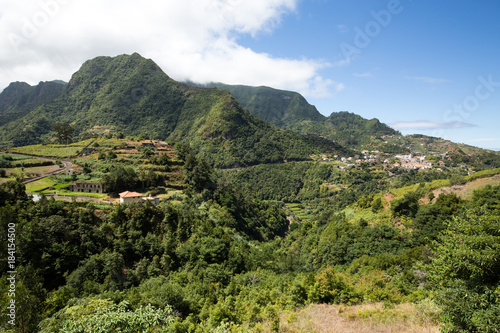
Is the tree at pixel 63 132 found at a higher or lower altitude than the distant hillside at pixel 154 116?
lower

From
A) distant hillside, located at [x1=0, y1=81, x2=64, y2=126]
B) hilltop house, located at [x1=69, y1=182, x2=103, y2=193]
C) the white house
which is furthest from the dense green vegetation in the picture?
distant hillside, located at [x1=0, y1=81, x2=64, y2=126]

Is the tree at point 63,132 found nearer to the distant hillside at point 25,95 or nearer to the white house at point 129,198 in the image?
the white house at point 129,198

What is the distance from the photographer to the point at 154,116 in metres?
154

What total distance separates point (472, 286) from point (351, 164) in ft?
407

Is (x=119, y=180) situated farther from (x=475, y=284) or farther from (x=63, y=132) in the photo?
(x=63, y=132)

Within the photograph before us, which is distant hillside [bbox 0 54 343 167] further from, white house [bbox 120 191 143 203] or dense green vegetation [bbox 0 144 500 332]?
dense green vegetation [bbox 0 144 500 332]

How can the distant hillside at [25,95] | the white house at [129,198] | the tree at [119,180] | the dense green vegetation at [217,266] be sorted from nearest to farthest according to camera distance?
1. the dense green vegetation at [217,266]
2. the white house at [129,198]
3. the tree at [119,180]
4. the distant hillside at [25,95]

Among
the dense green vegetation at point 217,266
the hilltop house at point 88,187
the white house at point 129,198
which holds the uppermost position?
the hilltop house at point 88,187

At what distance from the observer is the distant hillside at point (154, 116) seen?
122375 mm

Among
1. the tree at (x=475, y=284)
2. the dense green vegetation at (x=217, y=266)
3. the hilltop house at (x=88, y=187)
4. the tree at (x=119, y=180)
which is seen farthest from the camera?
the hilltop house at (x=88, y=187)

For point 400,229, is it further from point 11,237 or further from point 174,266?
point 11,237

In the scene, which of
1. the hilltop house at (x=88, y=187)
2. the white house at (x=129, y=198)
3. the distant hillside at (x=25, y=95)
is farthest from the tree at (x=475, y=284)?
the distant hillside at (x=25, y=95)

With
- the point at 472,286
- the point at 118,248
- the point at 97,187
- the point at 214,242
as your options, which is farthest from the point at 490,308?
the point at 97,187

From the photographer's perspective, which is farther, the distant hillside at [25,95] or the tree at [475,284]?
the distant hillside at [25,95]
